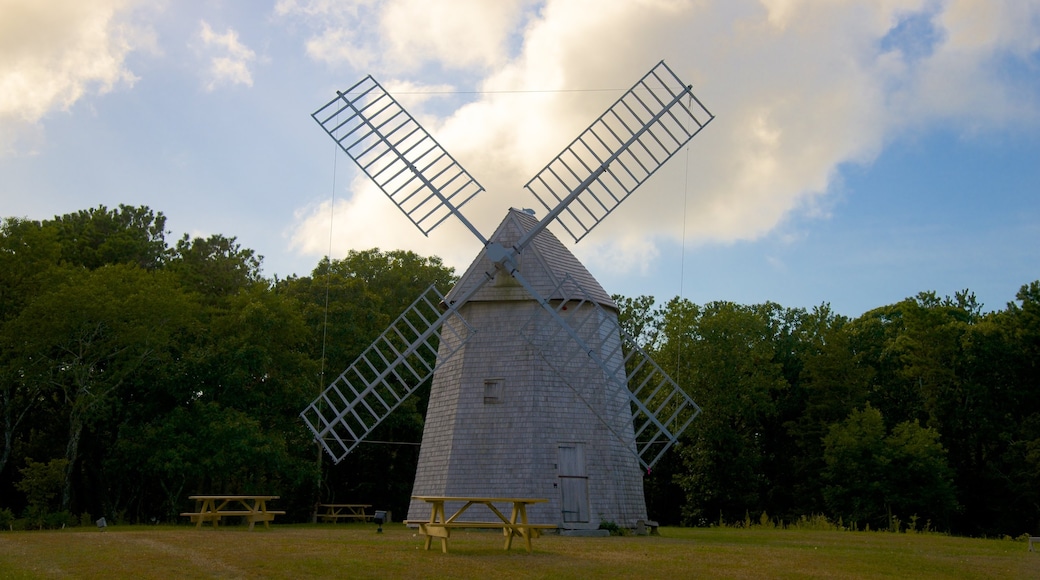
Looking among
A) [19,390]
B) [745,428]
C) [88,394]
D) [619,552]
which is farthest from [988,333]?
[19,390]

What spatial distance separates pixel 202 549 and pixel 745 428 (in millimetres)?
32413

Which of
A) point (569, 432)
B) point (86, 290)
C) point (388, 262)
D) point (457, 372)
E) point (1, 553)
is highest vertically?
point (388, 262)

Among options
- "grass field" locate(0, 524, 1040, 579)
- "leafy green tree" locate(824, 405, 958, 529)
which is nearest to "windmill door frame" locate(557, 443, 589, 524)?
"grass field" locate(0, 524, 1040, 579)

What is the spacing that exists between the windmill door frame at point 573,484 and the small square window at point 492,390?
1.89m

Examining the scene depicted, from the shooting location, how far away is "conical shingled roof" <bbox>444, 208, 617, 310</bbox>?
23.9m

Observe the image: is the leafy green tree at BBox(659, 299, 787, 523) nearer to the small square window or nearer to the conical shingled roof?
the conical shingled roof

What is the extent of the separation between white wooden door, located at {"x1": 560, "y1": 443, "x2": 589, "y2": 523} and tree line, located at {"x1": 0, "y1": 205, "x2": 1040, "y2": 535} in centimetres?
1037

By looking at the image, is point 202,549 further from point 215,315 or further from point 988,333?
point 988,333

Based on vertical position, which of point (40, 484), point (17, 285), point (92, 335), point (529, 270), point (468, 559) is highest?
point (17, 285)

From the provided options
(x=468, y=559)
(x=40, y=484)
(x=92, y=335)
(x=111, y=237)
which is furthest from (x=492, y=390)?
(x=111, y=237)

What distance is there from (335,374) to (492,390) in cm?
1375

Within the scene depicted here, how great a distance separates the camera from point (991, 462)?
130 ft

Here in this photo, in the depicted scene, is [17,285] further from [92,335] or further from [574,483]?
[574,483]

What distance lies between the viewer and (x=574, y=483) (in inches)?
907
